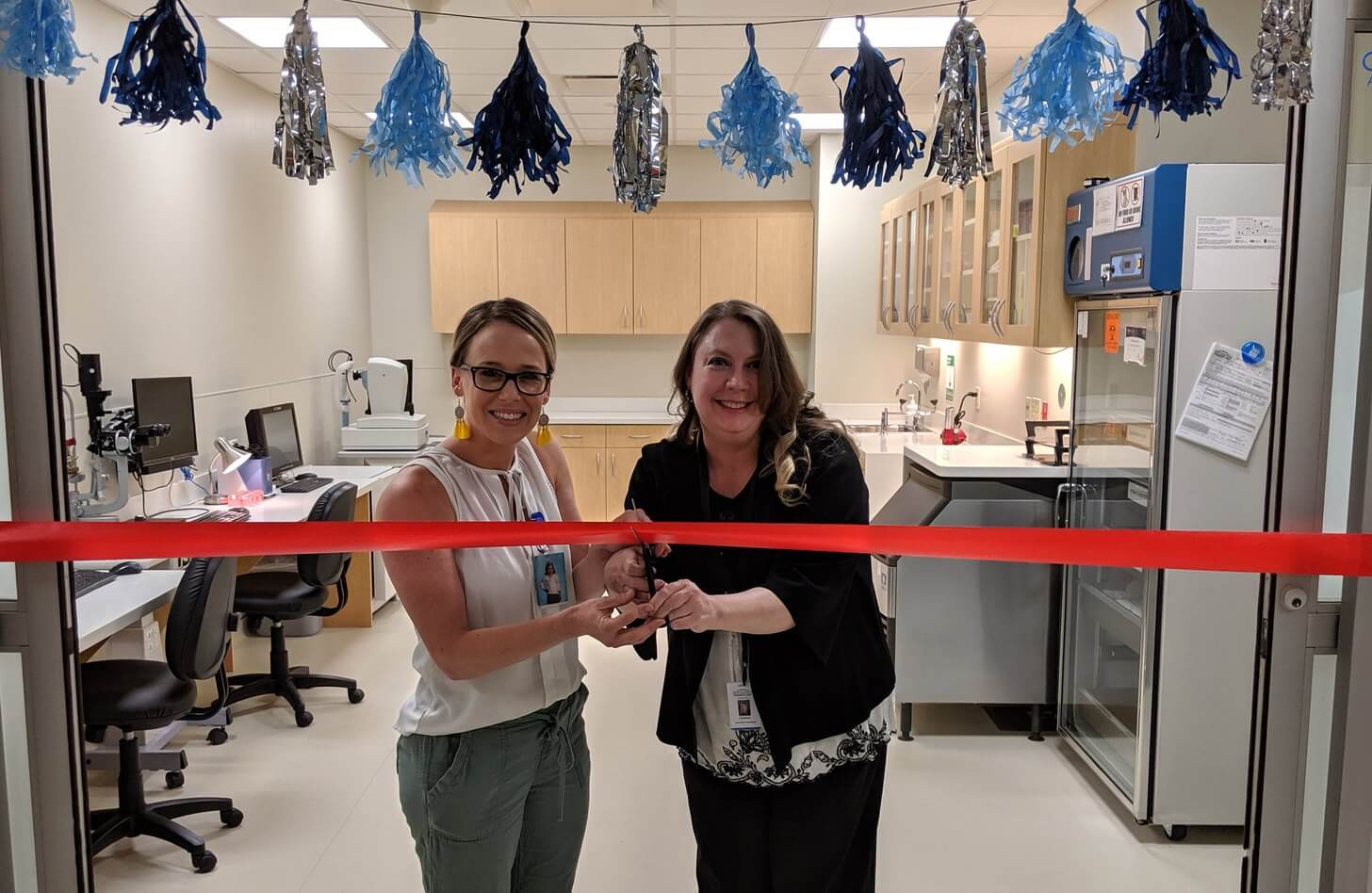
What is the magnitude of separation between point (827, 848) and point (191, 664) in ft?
6.89

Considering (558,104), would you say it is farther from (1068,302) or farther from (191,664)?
(191,664)

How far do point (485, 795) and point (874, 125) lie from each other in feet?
3.96

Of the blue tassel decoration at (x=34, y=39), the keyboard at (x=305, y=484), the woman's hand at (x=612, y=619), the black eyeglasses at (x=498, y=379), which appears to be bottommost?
the keyboard at (x=305, y=484)

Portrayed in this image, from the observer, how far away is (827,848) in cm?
166

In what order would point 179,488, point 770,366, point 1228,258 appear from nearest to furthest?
point 770,366 → point 1228,258 → point 179,488

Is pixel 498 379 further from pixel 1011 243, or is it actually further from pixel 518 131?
pixel 1011 243

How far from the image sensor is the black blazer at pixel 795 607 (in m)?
1.60

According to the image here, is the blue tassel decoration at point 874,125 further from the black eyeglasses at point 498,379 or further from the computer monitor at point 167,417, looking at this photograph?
the computer monitor at point 167,417

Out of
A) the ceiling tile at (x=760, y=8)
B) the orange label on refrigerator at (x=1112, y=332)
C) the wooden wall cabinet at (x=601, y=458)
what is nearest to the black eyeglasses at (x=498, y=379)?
the orange label on refrigerator at (x=1112, y=332)

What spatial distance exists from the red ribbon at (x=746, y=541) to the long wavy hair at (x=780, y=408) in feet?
0.38

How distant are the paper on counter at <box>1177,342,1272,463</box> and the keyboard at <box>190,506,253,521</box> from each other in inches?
133

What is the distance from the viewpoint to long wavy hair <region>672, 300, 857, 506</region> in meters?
1.62

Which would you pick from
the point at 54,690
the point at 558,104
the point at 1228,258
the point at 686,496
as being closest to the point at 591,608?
the point at 686,496

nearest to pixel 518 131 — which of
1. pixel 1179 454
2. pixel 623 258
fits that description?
pixel 1179 454
